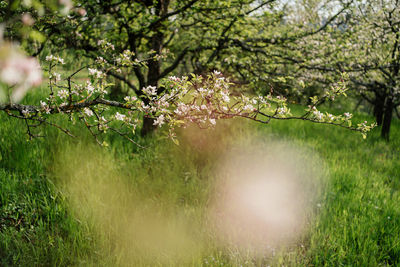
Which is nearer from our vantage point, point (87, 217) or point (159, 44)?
point (87, 217)

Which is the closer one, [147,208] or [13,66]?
[13,66]

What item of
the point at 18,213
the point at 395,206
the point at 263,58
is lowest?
the point at 18,213

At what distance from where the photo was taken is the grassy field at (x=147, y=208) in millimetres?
2514

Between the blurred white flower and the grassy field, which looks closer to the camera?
the blurred white flower

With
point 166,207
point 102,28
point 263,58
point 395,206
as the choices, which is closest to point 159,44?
point 102,28

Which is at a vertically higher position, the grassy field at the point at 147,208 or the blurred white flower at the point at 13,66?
the blurred white flower at the point at 13,66

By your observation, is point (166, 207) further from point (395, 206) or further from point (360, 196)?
point (395, 206)

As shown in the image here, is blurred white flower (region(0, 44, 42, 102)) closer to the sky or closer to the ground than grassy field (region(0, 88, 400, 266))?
closer to the sky

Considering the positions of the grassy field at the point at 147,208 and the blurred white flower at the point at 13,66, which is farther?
the grassy field at the point at 147,208

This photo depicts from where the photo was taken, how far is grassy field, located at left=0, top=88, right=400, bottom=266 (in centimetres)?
251

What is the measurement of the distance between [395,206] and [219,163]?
8.10 feet

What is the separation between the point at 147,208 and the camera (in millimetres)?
3111

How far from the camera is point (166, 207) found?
10.6 ft

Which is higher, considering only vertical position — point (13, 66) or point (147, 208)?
point (13, 66)
